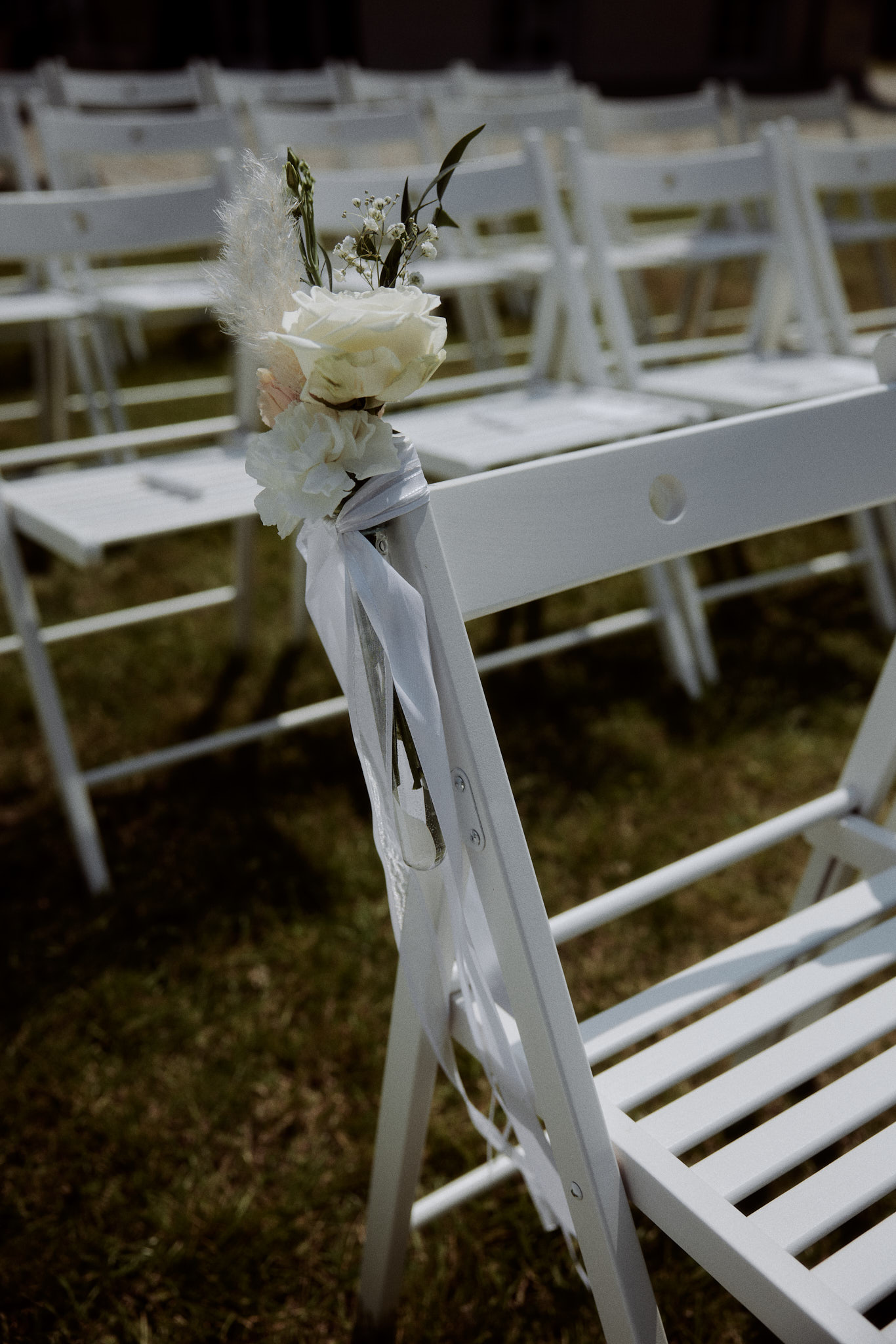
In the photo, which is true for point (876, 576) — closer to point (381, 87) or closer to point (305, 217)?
point (305, 217)

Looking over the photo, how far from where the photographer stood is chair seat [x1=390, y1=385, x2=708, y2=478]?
7.06ft

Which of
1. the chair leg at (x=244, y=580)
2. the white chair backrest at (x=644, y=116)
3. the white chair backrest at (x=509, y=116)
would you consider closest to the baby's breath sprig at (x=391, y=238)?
the chair leg at (x=244, y=580)

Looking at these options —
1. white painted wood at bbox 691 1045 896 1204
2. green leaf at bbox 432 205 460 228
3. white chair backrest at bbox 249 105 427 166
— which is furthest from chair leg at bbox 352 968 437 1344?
white chair backrest at bbox 249 105 427 166

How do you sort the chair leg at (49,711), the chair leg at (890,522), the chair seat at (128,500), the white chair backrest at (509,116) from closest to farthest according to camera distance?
1. the chair seat at (128,500)
2. the chair leg at (49,711)
3. the chair leg at (890,522)
4. the white chair backrest at (509,116)

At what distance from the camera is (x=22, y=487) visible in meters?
2.15

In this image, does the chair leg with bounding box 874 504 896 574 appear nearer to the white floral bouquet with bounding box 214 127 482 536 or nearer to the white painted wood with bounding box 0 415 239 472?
the white painted wood with bounding box 0 415 239 472

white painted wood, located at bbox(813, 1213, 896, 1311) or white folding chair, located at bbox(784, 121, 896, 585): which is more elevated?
white folding chair, located at bbox(784, 121, 896, 585)

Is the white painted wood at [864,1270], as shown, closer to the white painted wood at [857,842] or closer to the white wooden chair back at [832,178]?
the white painted wood at [857,842]

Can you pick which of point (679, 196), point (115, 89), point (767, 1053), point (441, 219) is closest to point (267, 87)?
point (115, 89)

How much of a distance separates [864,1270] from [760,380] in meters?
2.37

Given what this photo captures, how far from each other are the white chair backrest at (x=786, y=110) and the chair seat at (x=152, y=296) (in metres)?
2.81

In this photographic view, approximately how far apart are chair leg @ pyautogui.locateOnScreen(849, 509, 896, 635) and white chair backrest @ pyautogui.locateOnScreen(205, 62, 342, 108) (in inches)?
133

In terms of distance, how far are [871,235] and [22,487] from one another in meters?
3.52

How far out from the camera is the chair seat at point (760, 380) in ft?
8.36
